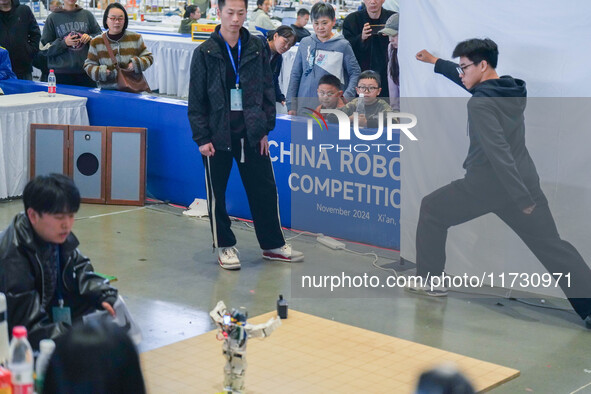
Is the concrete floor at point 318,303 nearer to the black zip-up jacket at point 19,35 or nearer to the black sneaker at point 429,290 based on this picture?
the black sneaker at point 429,290

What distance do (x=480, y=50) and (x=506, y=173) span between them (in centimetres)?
73

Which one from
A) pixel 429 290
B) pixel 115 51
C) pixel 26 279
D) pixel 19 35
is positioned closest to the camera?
pixel 26 279

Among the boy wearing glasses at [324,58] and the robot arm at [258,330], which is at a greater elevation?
the boy wearing glasses at [324,58]

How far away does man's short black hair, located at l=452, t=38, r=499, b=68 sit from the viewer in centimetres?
550

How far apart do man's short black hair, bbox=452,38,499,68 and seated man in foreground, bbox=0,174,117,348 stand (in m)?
2.74

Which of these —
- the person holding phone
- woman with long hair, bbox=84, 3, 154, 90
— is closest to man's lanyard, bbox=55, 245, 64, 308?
woman with long hair, bbox=84, 3, 154, 90

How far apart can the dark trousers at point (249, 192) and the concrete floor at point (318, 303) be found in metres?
0.22

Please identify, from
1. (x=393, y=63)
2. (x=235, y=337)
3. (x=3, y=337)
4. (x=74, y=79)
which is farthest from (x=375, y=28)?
(x=3, y=337)

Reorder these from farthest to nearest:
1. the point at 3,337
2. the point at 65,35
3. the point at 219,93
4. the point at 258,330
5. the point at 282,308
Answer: the point at 65,35 < the point at 219,93 < the point at 282,308 < the point at 258,330 < the point at 3,337

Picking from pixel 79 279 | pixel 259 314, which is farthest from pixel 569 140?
pixel 79 279

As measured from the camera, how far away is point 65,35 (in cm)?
912

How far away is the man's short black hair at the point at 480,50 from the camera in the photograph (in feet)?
18.0

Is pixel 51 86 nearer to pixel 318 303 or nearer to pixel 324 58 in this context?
pixel 324 58

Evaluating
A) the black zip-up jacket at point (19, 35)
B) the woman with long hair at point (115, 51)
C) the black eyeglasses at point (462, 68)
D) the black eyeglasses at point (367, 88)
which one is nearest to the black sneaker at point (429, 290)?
the black eyeglasses at point (462, 68)
